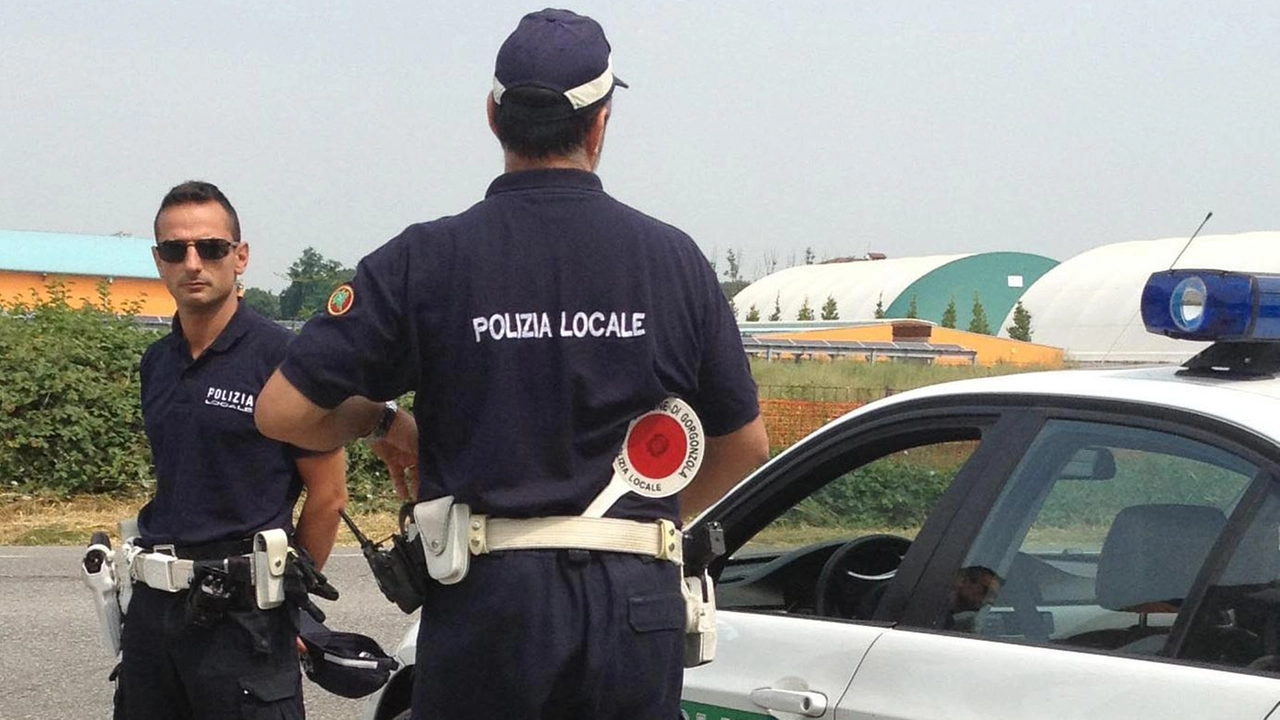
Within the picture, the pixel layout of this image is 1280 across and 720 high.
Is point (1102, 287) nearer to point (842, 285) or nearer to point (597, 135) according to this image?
point (842, 285)

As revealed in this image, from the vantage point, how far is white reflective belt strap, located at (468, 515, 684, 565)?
2.28 meters

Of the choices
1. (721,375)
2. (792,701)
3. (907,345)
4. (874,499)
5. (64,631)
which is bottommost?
(64,631)

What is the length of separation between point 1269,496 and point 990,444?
60 cm

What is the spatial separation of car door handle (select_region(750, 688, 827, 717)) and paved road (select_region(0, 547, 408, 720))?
133 inches

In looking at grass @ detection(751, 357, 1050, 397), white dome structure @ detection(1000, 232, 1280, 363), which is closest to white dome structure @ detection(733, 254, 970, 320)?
white dome structure @ detection(1000, 232, 1280, 363)

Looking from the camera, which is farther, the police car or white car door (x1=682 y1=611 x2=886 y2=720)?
white car door (x1=682 y1=611 x2=886 y2=720)

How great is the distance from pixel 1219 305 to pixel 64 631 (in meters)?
6.62

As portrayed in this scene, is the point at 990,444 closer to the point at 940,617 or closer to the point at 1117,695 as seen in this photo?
the point at 940,617

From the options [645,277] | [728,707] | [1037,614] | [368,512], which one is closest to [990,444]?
[1037,614]

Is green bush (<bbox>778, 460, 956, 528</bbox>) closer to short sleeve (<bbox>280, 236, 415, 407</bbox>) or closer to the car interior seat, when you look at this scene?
the car interior seat

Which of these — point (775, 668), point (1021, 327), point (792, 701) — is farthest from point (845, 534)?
point (1021, 327)

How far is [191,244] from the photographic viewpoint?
360 centimetres

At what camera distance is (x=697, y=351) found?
8.02 feet

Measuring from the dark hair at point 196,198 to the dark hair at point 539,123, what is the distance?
150cm
